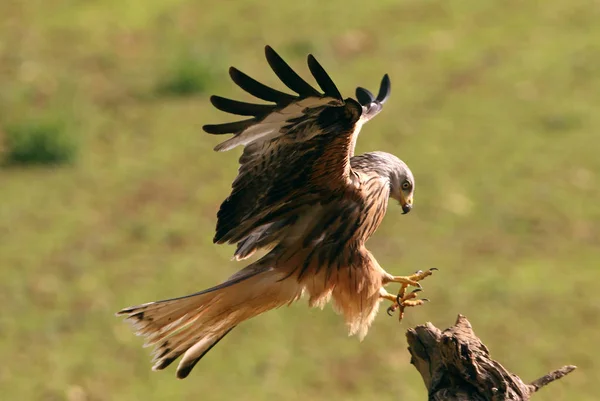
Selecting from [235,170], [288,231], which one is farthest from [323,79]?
[235,170]

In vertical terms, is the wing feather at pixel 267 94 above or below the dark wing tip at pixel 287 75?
above

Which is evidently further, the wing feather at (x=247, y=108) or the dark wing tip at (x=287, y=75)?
the wing feather at (x=247, y=108)

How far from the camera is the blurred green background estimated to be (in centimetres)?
873

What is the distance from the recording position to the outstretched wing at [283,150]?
5.03m

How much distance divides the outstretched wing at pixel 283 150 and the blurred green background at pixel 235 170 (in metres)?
2.88

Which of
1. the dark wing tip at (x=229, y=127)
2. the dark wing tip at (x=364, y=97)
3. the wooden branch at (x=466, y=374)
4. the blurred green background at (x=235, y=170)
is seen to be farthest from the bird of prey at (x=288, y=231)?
the blurred green background at (x=235, y=170)

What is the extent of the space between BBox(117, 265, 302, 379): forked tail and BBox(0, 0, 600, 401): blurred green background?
8.34 feet

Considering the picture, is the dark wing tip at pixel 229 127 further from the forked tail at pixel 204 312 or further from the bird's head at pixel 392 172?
the bird's head at pixel 392 172

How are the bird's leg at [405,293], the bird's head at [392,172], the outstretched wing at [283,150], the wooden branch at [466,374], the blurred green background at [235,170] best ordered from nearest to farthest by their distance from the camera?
the wooden branch at [466,374]
the outstretched wing at [283,150]
the bird's leg at [405,293]
the bird's head at [392,172]
the blurred green background at [235,170]

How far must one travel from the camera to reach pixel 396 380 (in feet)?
28.2

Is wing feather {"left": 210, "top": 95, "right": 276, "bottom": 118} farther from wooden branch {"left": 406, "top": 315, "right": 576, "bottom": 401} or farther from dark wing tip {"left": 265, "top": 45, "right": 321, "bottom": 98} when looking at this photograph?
wooden branch {"left": 406, "top": 315, "right": 576, "bottom": 401}

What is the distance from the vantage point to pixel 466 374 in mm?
4711

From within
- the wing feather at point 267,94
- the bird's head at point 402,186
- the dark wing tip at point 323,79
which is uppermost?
the bird's head at point 402,186

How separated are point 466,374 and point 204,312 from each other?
146 cm
